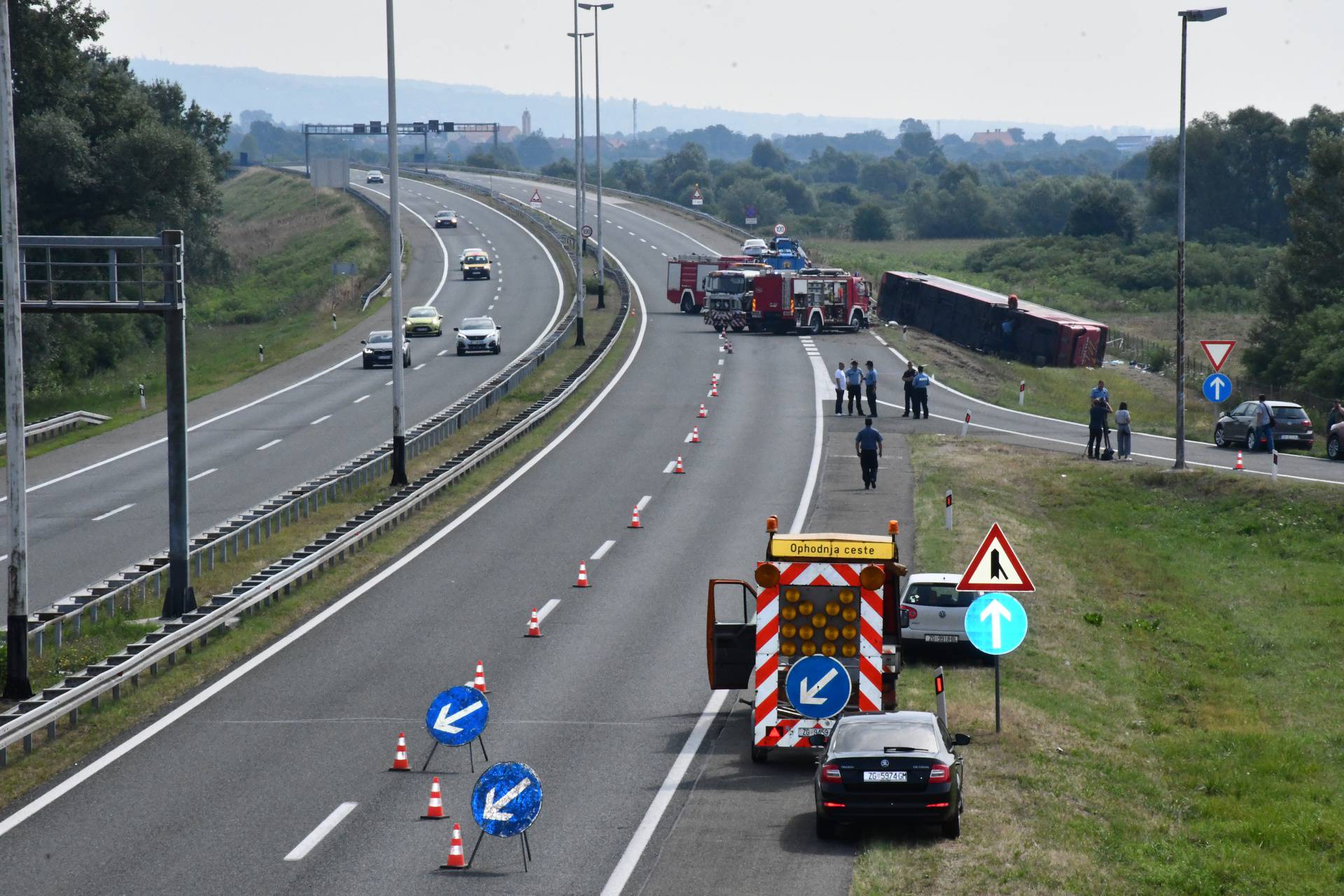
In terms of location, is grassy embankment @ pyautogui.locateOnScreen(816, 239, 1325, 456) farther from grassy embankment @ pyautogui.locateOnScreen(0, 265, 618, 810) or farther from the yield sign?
grassy embankment @ pyautogui.locateOnScreen(0, 265, 618, 810)

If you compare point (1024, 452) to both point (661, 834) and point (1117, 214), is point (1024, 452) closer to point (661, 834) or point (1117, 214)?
point (661, 834)

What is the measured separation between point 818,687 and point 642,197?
121 m

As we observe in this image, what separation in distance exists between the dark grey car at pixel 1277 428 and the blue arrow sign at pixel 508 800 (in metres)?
36.4

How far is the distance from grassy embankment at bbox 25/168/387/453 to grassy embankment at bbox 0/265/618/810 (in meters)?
14.7

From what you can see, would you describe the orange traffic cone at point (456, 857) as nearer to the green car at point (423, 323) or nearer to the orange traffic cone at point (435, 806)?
the orange traffic cone at point (435, 806)

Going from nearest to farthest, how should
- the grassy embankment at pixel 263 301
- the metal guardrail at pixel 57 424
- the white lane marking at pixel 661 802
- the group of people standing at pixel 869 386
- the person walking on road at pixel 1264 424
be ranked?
the white lane marking at pixel 661 802 → the person walking on road at pixel 1264 424 → the metal guardrail at pixel 57 424 → the group of people standing at pixel 869 386 → the grassy embankment at pixel 263 301

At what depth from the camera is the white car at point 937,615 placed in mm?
24000

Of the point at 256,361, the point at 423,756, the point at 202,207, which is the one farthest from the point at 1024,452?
the point at 202,207

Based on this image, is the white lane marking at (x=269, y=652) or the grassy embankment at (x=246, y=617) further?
the grassy embankment at (x=246, y=617)

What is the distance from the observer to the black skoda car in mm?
15211

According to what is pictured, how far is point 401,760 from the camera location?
59.4ft

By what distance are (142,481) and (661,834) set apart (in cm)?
2837

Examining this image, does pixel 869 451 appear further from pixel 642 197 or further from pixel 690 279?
pixel 642 197

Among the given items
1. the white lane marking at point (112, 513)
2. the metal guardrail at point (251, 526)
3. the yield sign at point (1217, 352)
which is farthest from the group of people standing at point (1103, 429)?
the white lane marking at point (112, 513)
